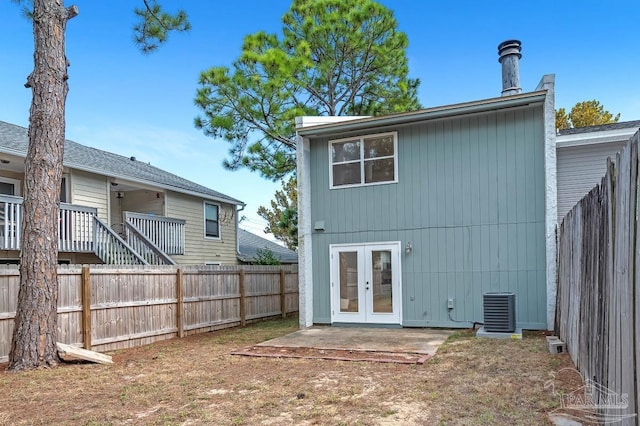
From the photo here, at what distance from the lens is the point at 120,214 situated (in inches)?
648

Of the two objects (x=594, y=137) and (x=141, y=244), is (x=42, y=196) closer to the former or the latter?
(x=141, y=244)

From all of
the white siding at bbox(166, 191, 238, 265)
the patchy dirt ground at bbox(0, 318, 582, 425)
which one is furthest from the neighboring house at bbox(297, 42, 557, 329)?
the white siding at bbox(166, 191, 238, 265)

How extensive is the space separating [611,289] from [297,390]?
3.50 metres

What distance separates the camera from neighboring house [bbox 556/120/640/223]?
1069 cm

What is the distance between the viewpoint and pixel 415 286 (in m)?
10.2

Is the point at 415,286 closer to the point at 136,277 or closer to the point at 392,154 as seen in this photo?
the point at 392,154

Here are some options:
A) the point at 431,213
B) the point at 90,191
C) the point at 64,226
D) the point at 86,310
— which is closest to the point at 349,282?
the point at 431,213

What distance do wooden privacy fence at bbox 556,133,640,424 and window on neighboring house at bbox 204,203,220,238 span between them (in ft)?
47.3

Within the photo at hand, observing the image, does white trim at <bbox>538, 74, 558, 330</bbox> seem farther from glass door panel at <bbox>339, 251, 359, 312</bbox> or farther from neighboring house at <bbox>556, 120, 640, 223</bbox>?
glass door panel at <bbox>339, 251, 359, 312</bbox>

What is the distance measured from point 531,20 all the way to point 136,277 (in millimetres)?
13900

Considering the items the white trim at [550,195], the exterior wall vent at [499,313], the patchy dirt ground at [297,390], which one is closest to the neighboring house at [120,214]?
the patchy dirt ground at [297,390]

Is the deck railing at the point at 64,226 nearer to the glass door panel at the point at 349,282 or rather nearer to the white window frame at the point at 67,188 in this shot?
the white window frame at the point at 67,188

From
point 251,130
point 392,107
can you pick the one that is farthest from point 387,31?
point 251,130
